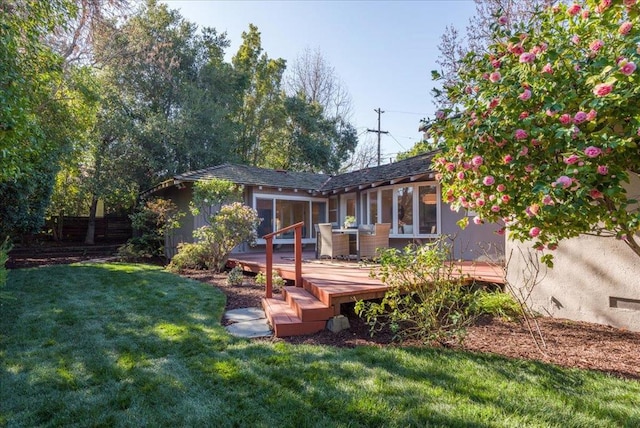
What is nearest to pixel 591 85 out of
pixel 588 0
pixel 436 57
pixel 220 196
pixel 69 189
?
pixel 588 0

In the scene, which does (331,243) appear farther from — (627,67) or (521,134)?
(627,67)

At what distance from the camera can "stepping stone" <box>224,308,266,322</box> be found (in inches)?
183

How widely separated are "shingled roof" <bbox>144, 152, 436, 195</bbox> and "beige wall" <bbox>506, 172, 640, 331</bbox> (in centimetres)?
459

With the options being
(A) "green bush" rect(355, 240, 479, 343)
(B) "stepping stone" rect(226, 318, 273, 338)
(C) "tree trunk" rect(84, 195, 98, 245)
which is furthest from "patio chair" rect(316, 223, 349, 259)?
(C) "tree trunk" rect(84, 195, 98, 245)

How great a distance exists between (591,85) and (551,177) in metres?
0.69

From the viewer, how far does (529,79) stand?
2.73 meters

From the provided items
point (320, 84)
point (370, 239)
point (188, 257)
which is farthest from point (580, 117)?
point (320, 84)

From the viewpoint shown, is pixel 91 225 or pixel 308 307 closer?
pixel 308 307

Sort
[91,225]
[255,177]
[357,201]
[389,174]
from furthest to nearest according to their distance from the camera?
[91,225]
[255,177]
[357,201]
[389,174]

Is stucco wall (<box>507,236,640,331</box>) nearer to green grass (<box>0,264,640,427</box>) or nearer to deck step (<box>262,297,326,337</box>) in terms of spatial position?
green grass (<box>0,264,640,427</box>)

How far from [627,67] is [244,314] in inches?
178

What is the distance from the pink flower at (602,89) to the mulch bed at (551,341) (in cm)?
219

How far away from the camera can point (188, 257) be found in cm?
850

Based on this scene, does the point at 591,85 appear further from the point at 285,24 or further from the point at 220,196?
the point at 285,24
